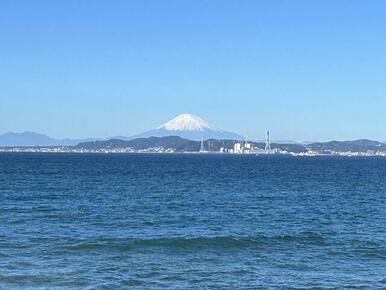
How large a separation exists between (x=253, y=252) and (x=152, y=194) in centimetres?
3353

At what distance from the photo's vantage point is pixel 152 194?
2376 inches

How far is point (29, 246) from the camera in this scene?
90.9ft

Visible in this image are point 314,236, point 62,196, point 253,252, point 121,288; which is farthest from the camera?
point 62,196

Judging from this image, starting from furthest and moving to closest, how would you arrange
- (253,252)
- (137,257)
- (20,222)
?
1. (20,222)
2. (253,252)
3. (137,257)

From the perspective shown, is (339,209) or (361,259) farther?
(339,209)

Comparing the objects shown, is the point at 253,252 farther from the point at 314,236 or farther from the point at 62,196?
the point at 62,196

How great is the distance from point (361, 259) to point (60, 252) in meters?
13.0

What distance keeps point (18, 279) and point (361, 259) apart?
14259mm

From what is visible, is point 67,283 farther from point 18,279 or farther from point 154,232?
point 154,232

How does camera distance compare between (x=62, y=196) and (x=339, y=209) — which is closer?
(x=339, y=209)

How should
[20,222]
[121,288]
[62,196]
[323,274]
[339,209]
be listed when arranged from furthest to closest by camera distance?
[62,196] → [339,209] → [20,222] → [323,274] → [121,288]

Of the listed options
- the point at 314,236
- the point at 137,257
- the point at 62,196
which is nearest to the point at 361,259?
the point at 314,236

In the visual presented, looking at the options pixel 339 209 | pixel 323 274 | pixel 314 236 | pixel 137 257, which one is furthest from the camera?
pixel 339 209

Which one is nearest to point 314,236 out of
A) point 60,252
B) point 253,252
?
point 253,252
